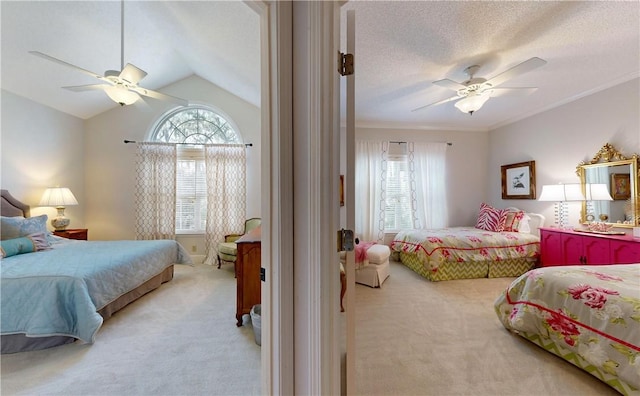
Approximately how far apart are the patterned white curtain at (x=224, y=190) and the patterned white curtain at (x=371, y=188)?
79.7 inches

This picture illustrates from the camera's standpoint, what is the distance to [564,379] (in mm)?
1551

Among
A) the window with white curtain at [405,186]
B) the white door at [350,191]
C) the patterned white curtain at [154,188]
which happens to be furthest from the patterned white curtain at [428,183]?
the patterned white curtain at [154,188]

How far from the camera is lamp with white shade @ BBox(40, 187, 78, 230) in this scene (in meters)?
3.38

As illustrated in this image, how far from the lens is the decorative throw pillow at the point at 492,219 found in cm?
388

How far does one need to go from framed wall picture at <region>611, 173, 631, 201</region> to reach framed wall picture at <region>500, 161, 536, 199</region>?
96 centimetres

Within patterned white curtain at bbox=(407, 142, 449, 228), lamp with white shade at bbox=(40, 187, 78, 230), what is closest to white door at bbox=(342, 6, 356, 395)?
patterned white curtain at bbox=(407, 142, 449, 228)

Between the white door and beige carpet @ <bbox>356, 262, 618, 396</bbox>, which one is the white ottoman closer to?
beige carpet @ <bbox>356, 262, 618, 396</bbox>

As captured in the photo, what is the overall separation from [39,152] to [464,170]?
6690 millimetres

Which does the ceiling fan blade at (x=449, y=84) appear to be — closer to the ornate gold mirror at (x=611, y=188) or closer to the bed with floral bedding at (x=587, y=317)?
the bed with floral bedding at (x=587, y=317)

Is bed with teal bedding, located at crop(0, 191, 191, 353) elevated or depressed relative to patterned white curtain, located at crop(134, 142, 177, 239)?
depressed

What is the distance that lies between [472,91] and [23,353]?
434 centimetres

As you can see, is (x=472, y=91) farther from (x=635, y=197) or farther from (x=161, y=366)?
(x=161, y=366)

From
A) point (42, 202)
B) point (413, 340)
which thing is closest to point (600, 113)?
point (413, 340)

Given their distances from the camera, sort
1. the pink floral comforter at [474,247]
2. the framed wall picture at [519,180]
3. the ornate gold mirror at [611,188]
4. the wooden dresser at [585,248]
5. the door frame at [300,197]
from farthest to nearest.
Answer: the framed wall picture at [519,180]
the pink floral comforter at [474,247]
the ornate gold mirror at [611,188]
the wooden dresser at [585,248]
the door frame at [300,197]
